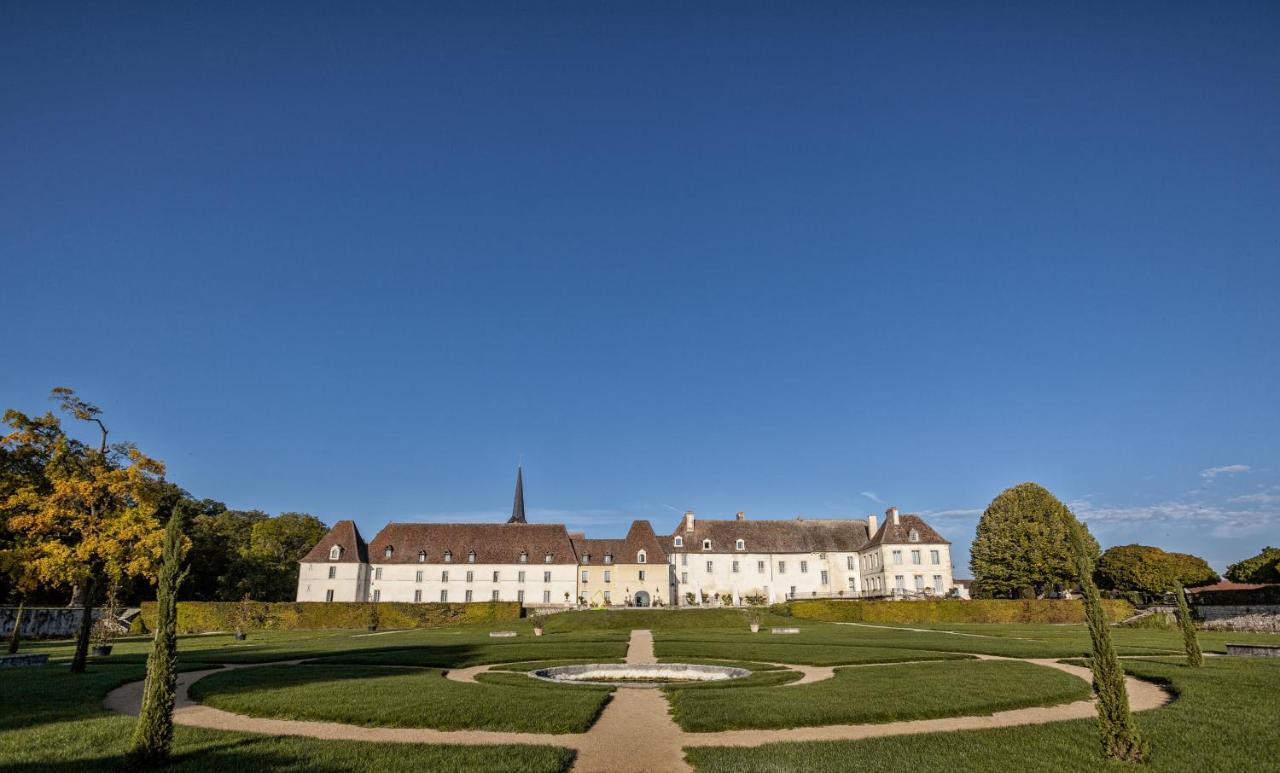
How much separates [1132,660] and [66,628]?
197 feet

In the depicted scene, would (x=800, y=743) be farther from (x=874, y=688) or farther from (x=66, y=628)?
(x=66, y=628)

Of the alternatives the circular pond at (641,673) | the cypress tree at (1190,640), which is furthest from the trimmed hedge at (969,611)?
the circular pond at (641,673)

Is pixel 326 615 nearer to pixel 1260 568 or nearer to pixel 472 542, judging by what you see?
pixel 472 542

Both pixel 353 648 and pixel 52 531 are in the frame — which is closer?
pixel 52 531

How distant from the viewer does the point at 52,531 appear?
973 inches

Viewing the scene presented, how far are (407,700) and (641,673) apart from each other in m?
9.27

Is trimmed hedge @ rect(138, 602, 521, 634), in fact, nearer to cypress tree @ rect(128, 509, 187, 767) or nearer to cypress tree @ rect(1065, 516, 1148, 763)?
cypress tree @ rect(128, 509, 187, 767)

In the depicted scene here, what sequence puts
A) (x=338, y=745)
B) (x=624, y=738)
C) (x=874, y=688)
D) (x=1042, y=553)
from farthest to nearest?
(x=1042, y=553), (x=874, y=688), (x=624, y=738), (x=338, y=745)

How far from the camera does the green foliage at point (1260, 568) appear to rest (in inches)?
2923

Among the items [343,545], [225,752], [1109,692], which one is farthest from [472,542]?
[1109,692]

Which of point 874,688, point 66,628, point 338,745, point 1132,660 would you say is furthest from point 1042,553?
point 66,628

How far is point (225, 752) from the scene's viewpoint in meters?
11.1

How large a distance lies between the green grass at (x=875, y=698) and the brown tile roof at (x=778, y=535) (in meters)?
56.4

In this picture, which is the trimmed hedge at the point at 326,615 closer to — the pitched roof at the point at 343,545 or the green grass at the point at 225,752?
the pitched roof at the point at 343,545
